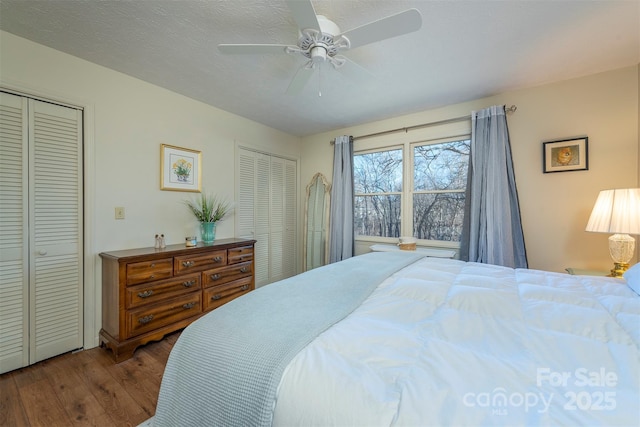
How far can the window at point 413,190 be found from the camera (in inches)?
120

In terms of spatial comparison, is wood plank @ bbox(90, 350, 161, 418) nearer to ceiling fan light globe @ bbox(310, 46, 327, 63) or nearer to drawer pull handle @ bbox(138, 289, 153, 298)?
drawer pull handle @ bbox(138, 289, 153, 298)

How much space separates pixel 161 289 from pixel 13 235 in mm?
1059

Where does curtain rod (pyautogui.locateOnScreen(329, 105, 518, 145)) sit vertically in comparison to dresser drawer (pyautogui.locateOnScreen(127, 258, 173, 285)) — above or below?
above

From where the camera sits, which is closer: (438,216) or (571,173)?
(571,173)

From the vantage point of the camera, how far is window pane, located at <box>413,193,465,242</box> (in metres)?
3.02

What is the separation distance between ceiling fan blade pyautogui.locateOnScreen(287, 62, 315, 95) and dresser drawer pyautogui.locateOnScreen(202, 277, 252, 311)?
2.04 metres

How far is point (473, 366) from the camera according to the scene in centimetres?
68

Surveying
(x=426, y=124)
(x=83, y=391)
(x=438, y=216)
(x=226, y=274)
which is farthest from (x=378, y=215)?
(x=83, y=391)

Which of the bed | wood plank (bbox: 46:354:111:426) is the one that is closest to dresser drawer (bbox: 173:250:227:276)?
wood plank (bbox: 46:354:111:426)

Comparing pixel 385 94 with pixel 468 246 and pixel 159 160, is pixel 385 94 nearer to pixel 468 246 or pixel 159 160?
pixel 468 246

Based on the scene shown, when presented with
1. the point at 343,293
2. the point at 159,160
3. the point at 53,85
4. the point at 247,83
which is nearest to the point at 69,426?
the point at 343,293

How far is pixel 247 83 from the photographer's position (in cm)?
247

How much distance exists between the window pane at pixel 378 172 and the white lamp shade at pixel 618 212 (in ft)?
6.06

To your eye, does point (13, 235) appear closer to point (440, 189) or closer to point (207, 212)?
point (207, 212)
